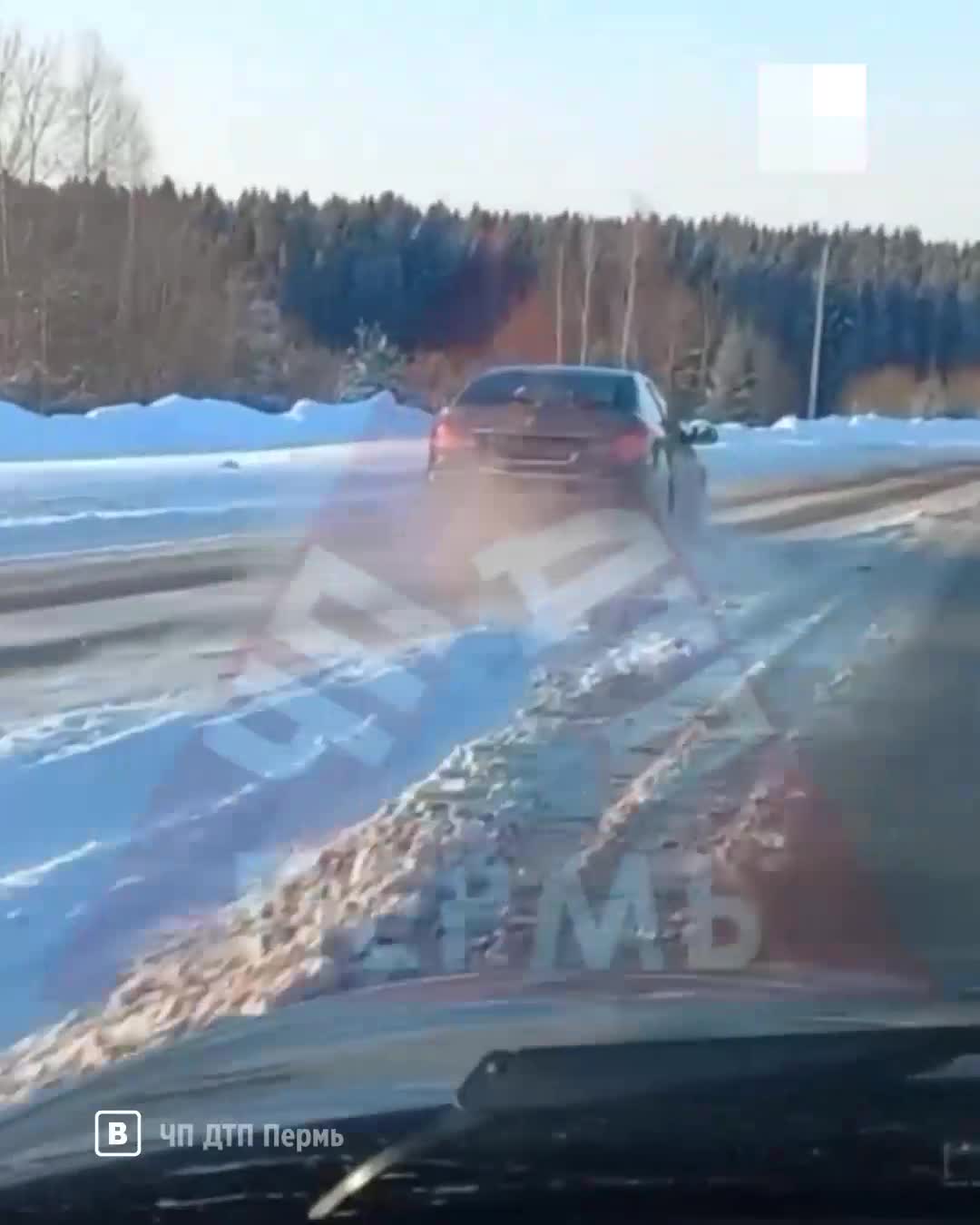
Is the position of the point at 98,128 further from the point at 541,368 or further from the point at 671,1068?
the point at 671,1068

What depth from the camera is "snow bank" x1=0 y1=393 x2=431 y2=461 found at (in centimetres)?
548

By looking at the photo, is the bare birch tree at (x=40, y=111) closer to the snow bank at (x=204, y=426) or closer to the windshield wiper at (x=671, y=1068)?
the snow bank at (x=204, y=426)

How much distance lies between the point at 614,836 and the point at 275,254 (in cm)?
212

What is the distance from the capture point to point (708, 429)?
577 cm

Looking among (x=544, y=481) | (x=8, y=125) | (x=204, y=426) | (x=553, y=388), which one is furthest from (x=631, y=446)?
(x=8, y=125)

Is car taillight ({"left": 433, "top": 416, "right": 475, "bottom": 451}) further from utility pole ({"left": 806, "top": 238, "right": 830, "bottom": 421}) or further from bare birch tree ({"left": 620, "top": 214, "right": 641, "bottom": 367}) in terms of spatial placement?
utility pole ({"left": 806, "top": 238, "right": 830, "bottom": 421})

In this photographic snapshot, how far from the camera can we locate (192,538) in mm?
7293

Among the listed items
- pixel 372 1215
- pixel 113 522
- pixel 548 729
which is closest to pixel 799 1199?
pixel 372 1215

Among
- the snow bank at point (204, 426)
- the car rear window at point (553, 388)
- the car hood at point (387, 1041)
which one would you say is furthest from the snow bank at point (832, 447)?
the car hood at point (387, 1041)

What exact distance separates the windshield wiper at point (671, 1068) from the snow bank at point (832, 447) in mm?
2231

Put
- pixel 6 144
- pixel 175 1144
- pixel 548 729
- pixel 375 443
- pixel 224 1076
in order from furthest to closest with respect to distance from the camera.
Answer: pixel 548 729 → pixel 375 443 → pixel 6 144 → pixel 224 1076 → pixel 175 1144

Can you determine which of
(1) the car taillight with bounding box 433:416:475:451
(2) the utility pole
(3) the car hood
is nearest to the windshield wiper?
(3) the car hood

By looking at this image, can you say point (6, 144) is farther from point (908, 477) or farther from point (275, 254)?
point (908, 477)

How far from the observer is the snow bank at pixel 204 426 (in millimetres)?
5484
